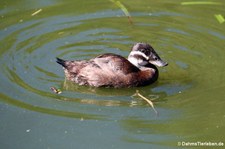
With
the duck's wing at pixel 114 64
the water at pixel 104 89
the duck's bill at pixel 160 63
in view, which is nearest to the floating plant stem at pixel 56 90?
the water at pixel 104 89

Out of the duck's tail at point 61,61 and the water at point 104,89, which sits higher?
the duck's tail at point 61,61

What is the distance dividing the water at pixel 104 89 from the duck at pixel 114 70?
0.43 ft

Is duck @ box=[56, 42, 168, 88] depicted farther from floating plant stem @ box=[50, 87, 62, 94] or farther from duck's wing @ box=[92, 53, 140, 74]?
floating plant stem @ box=[50, 87, 62, 94]

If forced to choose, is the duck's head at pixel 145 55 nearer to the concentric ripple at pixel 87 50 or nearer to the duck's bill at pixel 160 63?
the duck's bill at pixel 160 63

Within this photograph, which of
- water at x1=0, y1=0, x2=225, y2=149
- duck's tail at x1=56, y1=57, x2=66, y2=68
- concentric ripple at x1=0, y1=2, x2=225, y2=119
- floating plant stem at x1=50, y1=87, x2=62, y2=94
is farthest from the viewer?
duck's tail at x1=56, y1=57, x2=66, y2=68

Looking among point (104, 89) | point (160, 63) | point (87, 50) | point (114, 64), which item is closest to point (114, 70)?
point (114, 64)

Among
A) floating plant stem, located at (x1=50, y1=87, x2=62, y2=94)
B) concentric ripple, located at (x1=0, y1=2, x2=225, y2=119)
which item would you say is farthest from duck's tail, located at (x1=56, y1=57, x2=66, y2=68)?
floating plant stem, located at (x1=50, y1=87, x2=62, y2=94)

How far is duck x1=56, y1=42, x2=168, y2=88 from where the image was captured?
29.5 feet

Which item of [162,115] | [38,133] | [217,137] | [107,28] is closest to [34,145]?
[38,133]

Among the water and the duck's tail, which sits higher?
the duck's tail

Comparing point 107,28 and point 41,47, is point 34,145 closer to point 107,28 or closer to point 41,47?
point 41,47

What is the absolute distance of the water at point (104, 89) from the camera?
24.9 ft

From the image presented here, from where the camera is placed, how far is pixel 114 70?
9.04 metres

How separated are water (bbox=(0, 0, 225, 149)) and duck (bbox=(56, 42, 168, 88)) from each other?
13 cm
